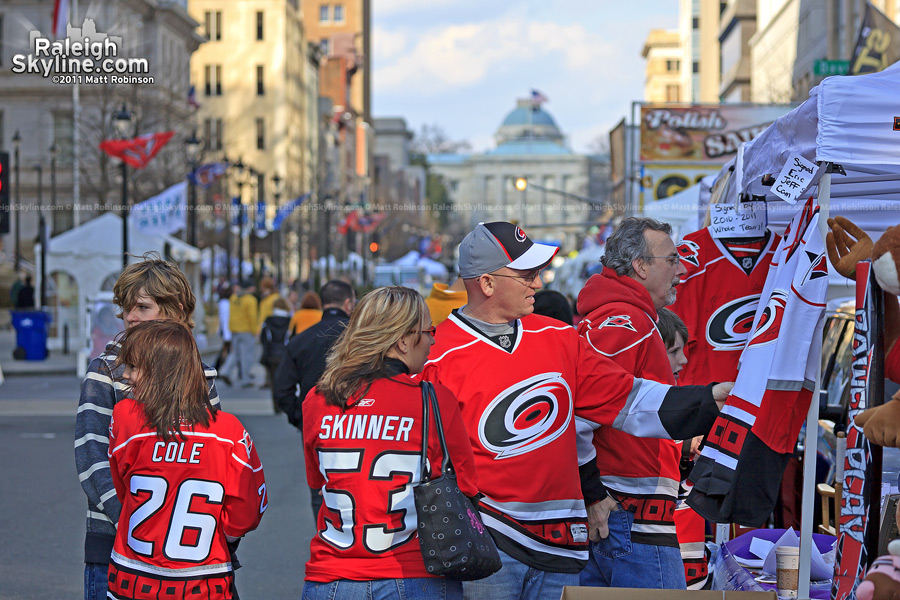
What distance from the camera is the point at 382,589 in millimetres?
3637

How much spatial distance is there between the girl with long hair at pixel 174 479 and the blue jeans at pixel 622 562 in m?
1.40

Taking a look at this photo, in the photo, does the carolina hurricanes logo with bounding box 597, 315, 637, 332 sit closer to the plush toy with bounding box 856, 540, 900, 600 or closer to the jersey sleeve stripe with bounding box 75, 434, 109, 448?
the plush toy with bounding box 856, 540, 900, 600

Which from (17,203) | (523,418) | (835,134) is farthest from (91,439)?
(17,203)

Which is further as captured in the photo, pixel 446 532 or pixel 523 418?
pixel 523 418

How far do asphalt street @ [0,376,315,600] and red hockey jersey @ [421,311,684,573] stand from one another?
3.81 meters

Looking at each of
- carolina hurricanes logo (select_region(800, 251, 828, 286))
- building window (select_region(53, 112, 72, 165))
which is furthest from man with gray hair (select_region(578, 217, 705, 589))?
building window (select_region(53, 112, 72, 165))

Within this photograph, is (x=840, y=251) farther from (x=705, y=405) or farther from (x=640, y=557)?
(x=640, y=557)

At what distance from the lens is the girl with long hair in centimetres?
392

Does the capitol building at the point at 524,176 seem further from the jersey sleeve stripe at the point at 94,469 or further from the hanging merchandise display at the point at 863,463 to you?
the hanging merchandise display at the point at 863,463

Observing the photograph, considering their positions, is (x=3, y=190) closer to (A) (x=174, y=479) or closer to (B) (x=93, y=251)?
(B) (x=93, y=251)

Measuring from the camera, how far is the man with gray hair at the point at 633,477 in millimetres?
4570

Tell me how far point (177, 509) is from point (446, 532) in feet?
3.18

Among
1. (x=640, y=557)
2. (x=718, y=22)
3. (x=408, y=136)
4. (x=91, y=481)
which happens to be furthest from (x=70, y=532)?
(x=408, y=136)

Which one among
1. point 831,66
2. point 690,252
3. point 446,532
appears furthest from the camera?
point 831,66
